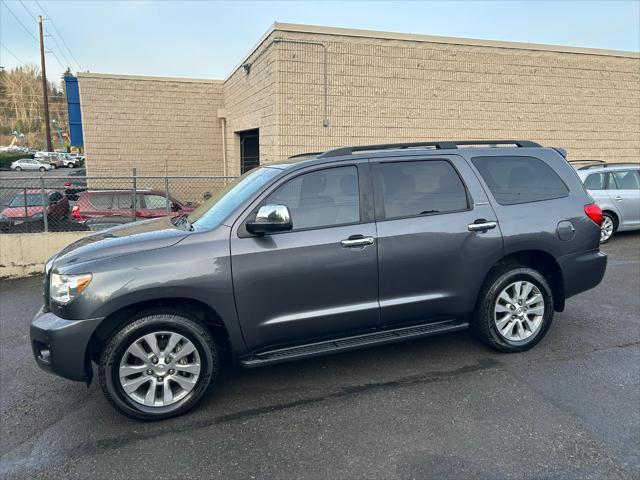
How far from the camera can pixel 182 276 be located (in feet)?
10.9

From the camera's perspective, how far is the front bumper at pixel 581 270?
14.6 ft

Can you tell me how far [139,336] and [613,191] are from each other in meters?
9.78

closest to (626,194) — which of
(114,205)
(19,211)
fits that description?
(114,205)

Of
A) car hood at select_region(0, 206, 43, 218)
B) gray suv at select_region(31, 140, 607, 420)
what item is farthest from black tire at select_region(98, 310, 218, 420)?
car hood at select_region(0, 206, 43, 218)

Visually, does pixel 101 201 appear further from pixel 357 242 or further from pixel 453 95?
pixel 453 95

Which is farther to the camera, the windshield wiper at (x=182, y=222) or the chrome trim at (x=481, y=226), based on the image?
the chrome trim at (x=481, y=226)

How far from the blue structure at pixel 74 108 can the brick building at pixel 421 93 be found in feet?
23.3

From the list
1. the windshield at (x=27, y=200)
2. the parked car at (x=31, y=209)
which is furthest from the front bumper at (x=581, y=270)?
the windshield at (x=27, y=200)

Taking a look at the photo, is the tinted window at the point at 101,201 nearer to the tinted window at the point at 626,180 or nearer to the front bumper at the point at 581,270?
the front bumper at the point at 581,270

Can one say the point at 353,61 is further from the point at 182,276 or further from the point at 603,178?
the point at 182,276

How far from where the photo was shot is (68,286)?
10.6ft

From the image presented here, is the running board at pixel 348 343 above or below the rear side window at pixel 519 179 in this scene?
below

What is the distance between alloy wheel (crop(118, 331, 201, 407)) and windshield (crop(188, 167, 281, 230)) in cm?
90

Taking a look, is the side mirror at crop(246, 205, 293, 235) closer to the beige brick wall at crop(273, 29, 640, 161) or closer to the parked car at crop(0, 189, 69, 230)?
the parked car at crop(0, 189, 69, 230)
